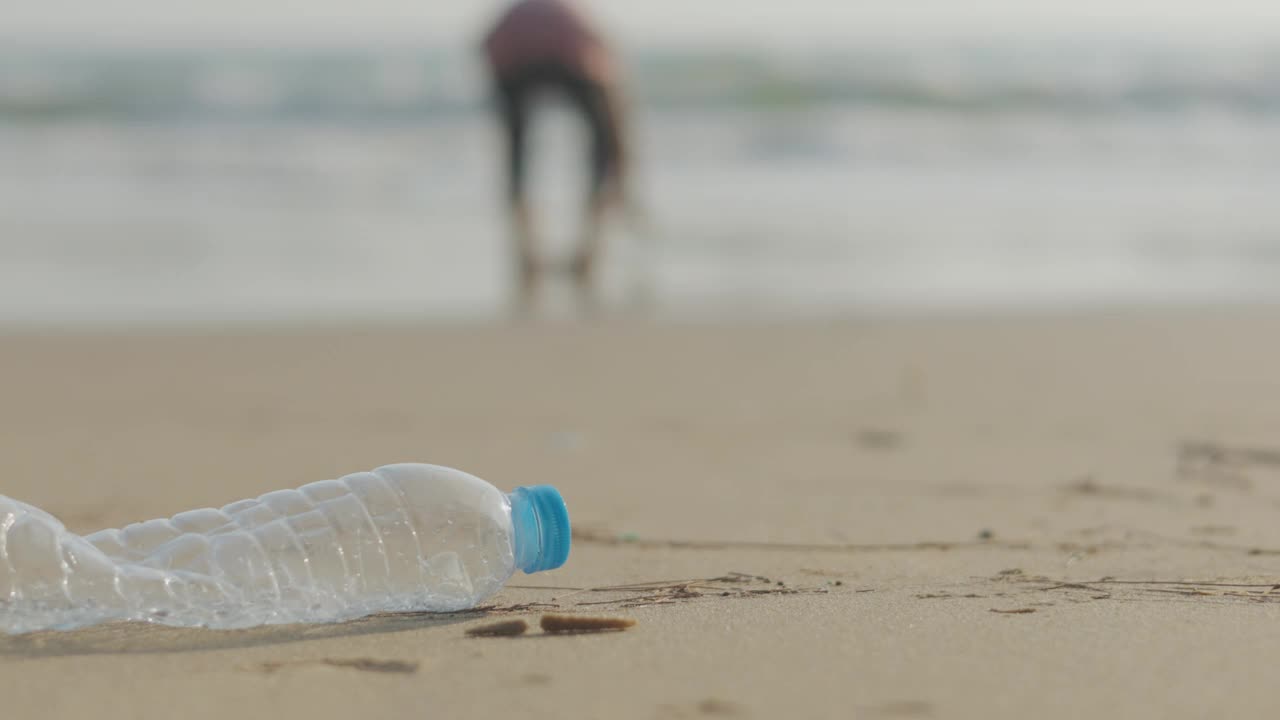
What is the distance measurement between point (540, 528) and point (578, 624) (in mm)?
145

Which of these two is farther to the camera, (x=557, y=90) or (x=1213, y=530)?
(x=557, y=90)

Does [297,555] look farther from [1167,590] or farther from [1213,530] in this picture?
[1213,530]

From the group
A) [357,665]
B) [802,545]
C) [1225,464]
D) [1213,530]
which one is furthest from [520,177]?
[357,665]

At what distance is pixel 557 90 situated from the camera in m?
6.20

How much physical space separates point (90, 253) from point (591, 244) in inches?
120

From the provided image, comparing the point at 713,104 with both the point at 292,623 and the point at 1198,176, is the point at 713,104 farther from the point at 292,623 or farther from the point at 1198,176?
the point at 292,623

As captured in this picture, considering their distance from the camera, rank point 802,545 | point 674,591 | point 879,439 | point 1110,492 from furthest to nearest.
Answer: point 879,439
point 1110,492
point 802,545
point 674,591

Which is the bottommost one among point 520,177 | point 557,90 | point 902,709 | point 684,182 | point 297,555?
point 902,709

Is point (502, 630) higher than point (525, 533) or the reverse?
the reverse

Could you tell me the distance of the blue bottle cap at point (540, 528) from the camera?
1746 millimetres

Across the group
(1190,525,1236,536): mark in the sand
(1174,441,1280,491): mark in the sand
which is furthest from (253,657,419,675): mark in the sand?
(1174,441,1280,491): mark in the sand

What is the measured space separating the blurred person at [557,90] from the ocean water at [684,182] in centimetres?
32

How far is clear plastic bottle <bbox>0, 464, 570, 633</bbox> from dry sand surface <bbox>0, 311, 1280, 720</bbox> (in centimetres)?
5

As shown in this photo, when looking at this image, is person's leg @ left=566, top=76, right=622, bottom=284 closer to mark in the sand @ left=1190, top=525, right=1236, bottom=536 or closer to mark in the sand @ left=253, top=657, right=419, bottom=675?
mark in the sand @ left=1190, top=525, right=1236, bottom=536
